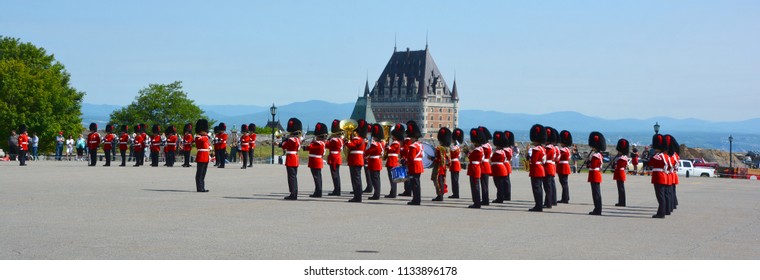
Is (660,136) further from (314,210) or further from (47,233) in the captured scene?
(47,233)

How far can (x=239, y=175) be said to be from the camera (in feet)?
105

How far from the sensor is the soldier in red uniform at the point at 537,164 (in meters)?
19.8

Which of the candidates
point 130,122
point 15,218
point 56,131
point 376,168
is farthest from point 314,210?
point 130,122

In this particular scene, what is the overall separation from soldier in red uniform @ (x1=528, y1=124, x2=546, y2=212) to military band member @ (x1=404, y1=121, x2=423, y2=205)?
2.13 metres

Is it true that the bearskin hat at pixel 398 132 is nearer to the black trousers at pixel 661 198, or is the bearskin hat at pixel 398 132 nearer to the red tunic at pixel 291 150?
the red tunic at pixel 291 150

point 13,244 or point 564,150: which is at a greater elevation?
point 564,150

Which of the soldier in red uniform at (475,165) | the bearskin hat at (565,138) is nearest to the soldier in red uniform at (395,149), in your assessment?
the soldier in red uniform at (475,165)

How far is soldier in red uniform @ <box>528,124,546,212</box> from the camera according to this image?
19.8m

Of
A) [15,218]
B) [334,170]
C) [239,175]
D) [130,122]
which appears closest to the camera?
[15,218]

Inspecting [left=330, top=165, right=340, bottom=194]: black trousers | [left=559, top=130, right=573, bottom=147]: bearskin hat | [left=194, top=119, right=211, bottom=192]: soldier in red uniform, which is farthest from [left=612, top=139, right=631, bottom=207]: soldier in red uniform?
[left=194, top=119, right=211, bottom=192]: soldier in red uniform

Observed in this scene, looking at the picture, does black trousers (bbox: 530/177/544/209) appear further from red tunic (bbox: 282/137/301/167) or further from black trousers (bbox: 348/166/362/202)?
red tunic (bbox: 282/137/301/167)

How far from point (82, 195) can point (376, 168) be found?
570cm

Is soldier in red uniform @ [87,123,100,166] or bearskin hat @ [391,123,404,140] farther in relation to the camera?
soldier in red uniform @ [87,123,100,166]

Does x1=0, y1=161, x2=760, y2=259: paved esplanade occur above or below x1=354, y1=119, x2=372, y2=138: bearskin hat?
below
